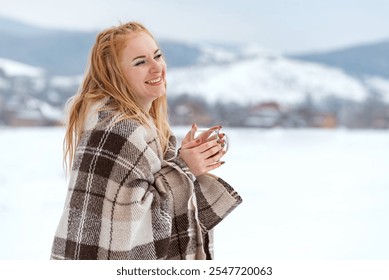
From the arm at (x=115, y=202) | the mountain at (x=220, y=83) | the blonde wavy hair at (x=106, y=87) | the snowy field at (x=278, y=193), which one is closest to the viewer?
the arm at (x=115, y=202)

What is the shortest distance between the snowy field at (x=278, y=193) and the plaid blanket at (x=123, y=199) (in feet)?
5.91

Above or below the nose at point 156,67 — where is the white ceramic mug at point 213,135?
below

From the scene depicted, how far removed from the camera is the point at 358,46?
156 inches

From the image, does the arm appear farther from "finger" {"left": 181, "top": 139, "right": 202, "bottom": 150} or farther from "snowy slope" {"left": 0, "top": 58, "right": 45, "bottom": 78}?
"snowy slope" {"left": 0, "top": 58, "right": 45, "bottom": 78}

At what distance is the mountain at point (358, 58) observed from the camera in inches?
154

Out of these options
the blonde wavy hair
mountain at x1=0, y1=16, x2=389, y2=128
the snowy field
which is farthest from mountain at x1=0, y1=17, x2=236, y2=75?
the blonde wavy hair

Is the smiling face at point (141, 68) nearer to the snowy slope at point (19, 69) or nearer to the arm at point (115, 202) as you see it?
the arm at point (115, 202)

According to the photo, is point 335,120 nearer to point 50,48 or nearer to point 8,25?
point 50,48

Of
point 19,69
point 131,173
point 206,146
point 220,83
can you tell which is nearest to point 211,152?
point 206,146

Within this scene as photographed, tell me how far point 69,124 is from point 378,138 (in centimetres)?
272

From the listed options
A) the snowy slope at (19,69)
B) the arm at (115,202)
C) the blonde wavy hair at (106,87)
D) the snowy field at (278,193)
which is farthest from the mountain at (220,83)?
the arm at (115,202)

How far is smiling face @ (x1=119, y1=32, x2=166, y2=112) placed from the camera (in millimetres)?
1379

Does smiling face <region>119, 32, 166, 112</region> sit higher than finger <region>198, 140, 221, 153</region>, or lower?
higher

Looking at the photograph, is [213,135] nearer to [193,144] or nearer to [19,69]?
[193,144]
